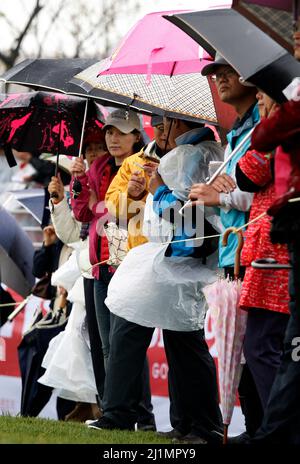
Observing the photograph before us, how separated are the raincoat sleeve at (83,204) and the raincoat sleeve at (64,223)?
63cm

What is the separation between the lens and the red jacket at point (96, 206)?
823 centimetres

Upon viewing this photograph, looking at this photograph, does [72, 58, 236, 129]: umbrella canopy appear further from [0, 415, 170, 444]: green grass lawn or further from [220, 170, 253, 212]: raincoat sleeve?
[0, 415, 170, 444]: green grass lawn

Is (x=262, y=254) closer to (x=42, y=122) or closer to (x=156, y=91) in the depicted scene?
(x=156, y=91)

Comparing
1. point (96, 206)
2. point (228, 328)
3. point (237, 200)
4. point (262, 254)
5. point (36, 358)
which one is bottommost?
point (36, 358)

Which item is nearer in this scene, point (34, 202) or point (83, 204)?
point (83, 204)

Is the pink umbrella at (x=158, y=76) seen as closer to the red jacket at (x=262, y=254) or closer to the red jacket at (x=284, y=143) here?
the red jacket at (x=262, y=254)

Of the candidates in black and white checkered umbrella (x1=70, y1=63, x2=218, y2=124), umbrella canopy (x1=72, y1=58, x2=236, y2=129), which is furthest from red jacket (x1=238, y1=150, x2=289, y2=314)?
black and white checkered umbrella (x1=70, y1=63, x2=218, y2=124)

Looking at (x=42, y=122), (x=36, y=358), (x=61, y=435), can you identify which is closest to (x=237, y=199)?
(x=61, y=435)

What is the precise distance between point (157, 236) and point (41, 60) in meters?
2.22

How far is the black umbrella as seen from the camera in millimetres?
5621

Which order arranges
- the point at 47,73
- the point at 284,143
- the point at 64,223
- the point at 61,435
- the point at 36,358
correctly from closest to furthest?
the point at 284,143 < the point at 61,435 < the point at 47,73 < the point at 64,223 < the point at 36,358

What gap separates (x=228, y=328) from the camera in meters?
5.94

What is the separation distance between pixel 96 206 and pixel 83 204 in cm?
10

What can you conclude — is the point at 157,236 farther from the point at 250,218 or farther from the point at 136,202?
the point at 250,218
